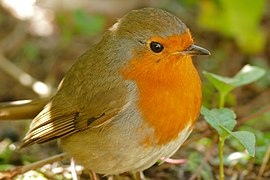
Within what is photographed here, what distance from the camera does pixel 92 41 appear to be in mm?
6520

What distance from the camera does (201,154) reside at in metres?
4.31

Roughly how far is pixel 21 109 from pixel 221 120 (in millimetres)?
1308

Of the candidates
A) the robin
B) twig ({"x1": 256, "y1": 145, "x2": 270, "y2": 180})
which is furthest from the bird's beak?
twig ({"x1": 256, "y1": 145, "x2": 270, "y2": 180})

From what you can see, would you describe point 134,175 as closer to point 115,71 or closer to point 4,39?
point 115,71

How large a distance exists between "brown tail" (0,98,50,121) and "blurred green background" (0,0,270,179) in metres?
0.38

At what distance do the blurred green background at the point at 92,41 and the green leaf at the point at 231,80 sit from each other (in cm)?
60

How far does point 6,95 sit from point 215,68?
1.94m

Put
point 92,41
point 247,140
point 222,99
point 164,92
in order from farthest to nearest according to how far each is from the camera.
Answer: point 92,41 → point 222,99 → point 164,92 → point 247,140

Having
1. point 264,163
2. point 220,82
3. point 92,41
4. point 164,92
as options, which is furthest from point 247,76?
point 92,41

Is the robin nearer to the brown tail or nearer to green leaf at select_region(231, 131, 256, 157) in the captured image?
green leaf at select_region(231, 131, 256, 157)

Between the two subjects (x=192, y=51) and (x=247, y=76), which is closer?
(x=192, y=51)

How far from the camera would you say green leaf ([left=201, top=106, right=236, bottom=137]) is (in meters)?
3.40

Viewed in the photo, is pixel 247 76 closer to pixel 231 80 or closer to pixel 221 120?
pixel 231 80

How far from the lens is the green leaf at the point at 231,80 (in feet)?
12.4
